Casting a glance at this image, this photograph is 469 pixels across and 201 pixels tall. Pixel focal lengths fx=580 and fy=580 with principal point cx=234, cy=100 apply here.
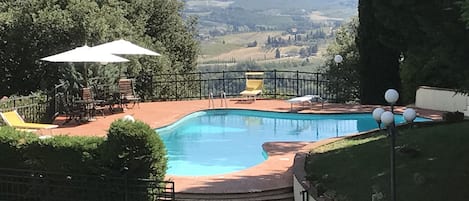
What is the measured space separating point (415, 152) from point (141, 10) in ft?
66.2

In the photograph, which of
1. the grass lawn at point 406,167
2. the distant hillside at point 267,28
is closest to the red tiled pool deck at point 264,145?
the grass lawn at point 406,167

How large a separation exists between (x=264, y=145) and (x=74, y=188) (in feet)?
17.9

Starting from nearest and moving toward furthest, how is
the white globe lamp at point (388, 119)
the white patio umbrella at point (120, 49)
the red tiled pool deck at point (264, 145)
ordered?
the white globe lamp at point (388, 119) → the red tiled pool deck at point (264, 145) → the white patio umbrella at point (120, 49)

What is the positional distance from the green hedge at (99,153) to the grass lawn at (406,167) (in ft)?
8.05

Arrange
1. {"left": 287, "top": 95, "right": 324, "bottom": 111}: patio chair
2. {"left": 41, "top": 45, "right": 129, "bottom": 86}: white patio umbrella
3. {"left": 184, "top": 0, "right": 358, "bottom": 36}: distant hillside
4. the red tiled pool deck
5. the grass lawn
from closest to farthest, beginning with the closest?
the grass lawn, the red tiled pool deck, {"left": 41, "top": 45, "right": 129, "bottom": 86}: white patio umbrella, {"left": 287, "top": 95, "right": 324, "bottom": 111}: patio chair, {"left": 184, "top": 0, "right": 358, "bottom": 36}: distant hillside

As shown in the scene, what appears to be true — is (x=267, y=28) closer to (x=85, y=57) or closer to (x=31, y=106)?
(x=31, y=106)

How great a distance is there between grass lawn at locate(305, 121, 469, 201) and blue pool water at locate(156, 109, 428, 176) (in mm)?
3018

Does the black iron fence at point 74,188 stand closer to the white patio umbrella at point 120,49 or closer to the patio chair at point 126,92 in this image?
the white patio umbrella at point 120,49

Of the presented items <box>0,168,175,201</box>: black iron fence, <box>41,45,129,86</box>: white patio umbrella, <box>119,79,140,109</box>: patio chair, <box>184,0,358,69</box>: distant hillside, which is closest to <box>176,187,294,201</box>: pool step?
<box>0,168,175,201</box>: black iron fence

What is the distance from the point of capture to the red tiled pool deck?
934 cm

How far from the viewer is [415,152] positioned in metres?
8.77

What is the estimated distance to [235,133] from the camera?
1602 cm

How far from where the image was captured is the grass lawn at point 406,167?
7355 mm

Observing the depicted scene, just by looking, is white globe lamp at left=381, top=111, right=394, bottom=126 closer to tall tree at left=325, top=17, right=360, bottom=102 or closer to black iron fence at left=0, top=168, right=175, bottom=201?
black iron fence at left=0, top=168, right=175, bottom=201
